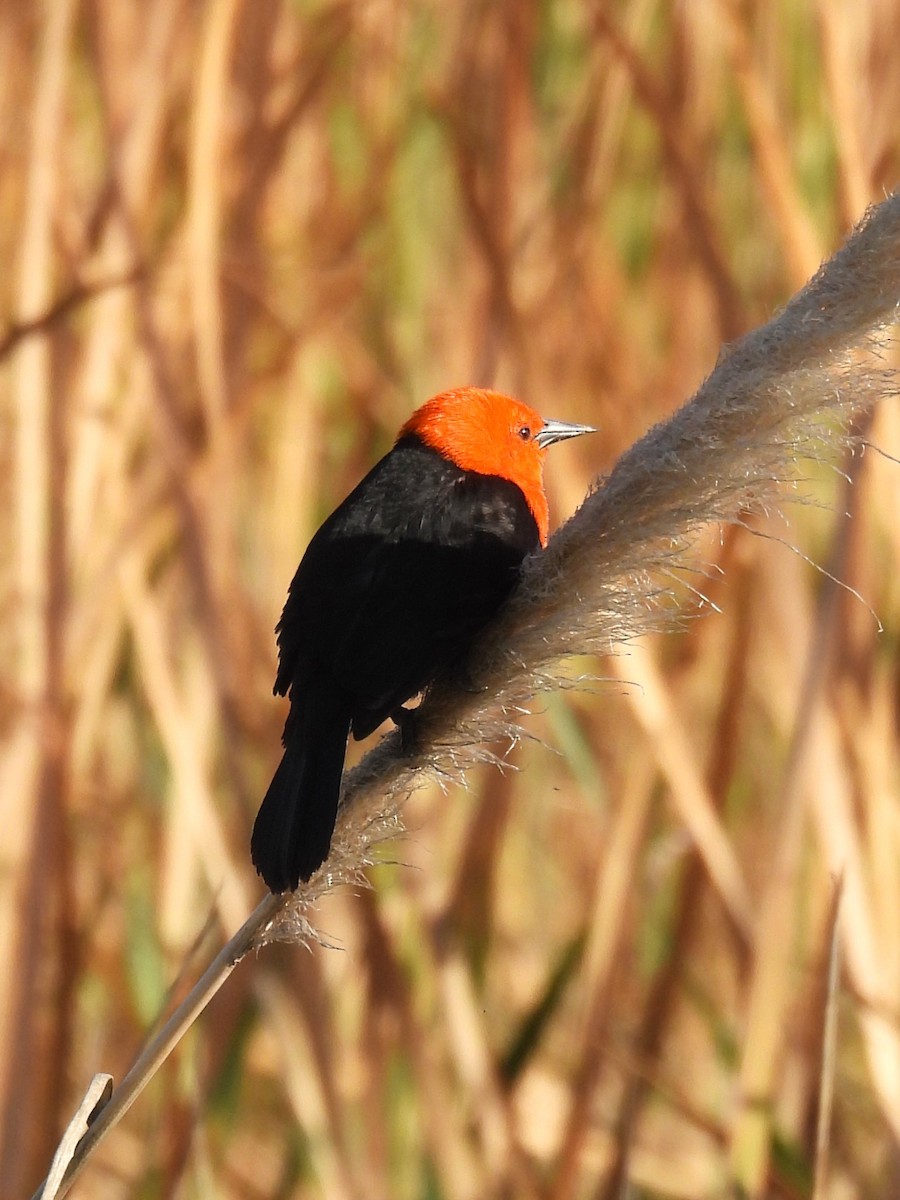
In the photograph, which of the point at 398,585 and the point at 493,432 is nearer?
the point at 398,585

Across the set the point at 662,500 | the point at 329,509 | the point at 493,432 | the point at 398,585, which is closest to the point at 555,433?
the point at 493,432

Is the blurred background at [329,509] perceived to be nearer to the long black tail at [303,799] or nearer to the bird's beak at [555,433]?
the bird's beak at [555,433]

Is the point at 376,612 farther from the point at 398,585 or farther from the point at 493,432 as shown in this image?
the point at 493,432

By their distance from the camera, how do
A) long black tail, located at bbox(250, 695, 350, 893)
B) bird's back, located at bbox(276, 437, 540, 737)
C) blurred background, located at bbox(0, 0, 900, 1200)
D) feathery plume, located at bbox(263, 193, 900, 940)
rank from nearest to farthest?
feathery plume, located at bbox(263, 193, 900, 940), long black tail, located at bbox(250, 695, 350, 893), bird's back, located at bbox(276, 437, 540, 737), blurred background, located at bbox(0, 0, 900, 1200)

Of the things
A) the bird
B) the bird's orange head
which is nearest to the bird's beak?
the bird's orange head

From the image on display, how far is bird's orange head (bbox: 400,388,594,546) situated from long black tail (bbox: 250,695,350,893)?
645mm

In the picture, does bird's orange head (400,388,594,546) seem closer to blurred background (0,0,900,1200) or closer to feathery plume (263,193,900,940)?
blurred background (0,0,900,1200)

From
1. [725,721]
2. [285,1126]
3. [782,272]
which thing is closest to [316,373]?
[782,272]

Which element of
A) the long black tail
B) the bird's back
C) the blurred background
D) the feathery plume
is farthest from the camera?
the blurred background

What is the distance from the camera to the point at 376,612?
1749 millimetres

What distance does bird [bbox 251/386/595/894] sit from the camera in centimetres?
149

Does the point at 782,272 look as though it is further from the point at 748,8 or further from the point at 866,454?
the point at 866,454

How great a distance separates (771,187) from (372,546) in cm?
84

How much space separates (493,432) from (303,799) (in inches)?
37.3
